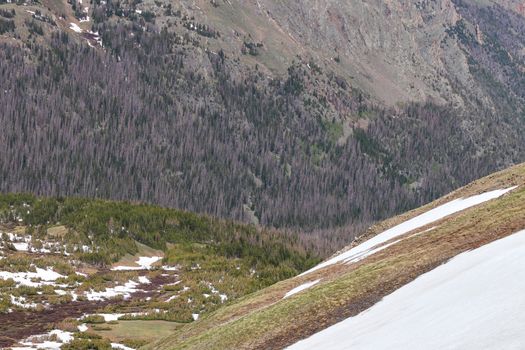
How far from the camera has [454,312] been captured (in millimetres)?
16609

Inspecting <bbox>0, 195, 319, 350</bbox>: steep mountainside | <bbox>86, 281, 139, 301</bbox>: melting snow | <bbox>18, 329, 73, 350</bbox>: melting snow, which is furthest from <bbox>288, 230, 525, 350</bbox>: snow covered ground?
<bbox>86, 281, 139, 301</bbox>: melting snow

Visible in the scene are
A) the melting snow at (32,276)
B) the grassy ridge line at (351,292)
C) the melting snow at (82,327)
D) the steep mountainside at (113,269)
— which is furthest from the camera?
the melting snow at (32,276)

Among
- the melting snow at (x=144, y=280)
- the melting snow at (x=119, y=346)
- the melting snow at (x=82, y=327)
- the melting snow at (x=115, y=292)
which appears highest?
the melting snow at (x=119, y=346)

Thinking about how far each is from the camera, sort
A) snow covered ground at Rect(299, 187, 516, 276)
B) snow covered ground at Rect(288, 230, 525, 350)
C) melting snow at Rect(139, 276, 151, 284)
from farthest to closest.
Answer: melting snow at Rect(139, 276, 151, 284)
snow covered ground at Rect(299, 187, 516, 276)
snow covered ground at Rect(288, 230, 525, 350)

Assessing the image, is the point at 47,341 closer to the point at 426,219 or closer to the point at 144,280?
the point at 426,219

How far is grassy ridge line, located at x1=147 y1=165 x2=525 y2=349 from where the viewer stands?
2464 centimetres

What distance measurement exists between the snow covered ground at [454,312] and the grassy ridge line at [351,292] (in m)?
1.45

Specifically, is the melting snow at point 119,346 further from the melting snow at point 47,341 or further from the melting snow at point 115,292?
the melting snow at point 115,292

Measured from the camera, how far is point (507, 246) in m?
21.5

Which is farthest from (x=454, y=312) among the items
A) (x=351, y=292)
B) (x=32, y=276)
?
(x=32, y=276)

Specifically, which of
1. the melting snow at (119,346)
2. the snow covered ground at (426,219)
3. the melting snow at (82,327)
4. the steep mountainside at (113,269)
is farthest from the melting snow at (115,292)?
the melting snow at (119,346)

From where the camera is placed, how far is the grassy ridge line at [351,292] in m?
24.6

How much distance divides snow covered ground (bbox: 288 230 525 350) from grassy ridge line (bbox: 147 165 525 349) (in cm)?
145

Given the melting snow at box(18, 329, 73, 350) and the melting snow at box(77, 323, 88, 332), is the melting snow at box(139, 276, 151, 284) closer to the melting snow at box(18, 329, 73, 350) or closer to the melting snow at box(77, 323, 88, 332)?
the melting snow at box(77, 323, 88, 332)
